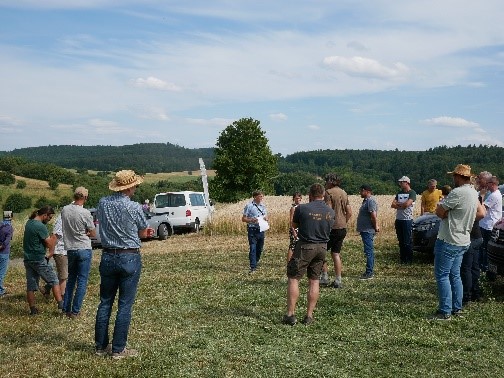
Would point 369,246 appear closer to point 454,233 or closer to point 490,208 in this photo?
point 490,208

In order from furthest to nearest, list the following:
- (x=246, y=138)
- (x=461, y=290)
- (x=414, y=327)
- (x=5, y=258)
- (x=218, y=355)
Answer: (x=246, y=138)
(x=5, y=258)
(x=461, y=290)
(x=414, y=327)
(x=218, y=355)

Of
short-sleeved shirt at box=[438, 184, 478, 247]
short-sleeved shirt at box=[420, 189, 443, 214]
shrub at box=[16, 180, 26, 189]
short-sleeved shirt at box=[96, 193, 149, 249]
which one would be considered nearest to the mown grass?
short-sleeved shirt at box=[438, 184, 478, 247]

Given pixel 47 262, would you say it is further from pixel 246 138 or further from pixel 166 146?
pixel 166 146

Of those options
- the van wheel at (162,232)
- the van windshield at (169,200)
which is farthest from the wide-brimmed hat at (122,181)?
the van windshield at (169,200)

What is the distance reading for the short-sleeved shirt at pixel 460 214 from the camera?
23.4ft

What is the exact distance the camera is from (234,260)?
13703mm

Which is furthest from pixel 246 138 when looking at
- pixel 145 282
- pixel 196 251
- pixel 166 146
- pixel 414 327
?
pixel 166 146

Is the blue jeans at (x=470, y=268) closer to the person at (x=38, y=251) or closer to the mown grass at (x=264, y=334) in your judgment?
the mown grass at (x=264, y=334)

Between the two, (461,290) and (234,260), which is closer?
(461,290)

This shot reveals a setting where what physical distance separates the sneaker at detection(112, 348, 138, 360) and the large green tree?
50088 millimetres

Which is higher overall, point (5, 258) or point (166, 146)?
point (166, 146)

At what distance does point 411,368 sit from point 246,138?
53.7m

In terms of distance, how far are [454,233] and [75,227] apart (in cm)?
508

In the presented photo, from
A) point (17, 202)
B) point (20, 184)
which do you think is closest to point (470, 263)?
point (17, 202)
